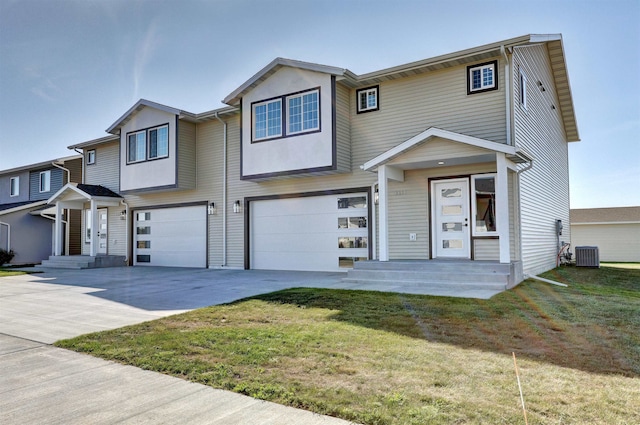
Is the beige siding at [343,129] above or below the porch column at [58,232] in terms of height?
above

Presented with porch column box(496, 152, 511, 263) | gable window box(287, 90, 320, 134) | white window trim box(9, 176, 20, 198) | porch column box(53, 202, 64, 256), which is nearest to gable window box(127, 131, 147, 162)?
porch column box(53, 202, 64, 256)

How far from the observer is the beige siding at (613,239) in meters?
23.3

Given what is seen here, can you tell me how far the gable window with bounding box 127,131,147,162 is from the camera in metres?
15.7

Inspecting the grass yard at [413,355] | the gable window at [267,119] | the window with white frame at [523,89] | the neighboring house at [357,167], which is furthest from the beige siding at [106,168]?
the window with white frame at [523,89]

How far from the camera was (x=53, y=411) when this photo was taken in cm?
308

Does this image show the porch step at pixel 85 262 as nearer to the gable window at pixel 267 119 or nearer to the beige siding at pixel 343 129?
the gable window at pixel 267 119

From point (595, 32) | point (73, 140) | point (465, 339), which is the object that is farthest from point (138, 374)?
point (73, 140)

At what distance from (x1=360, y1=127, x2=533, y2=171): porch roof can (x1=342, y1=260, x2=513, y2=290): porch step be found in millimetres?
2317

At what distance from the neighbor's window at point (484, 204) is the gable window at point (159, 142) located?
1026 centimetres

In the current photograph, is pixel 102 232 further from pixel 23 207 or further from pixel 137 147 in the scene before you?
pixel 137 147

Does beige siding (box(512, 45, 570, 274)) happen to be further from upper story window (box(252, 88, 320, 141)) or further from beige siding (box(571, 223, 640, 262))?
beige siding (box(571, 223, 640, 262))

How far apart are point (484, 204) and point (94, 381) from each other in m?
8.81

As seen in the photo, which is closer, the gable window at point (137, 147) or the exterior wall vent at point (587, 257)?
the exterior wall vent at point (587, 257)

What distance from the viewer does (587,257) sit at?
49.5ft
